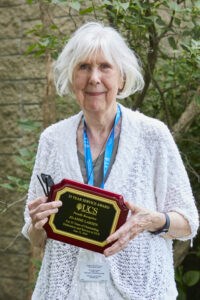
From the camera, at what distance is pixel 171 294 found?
5.57 feet

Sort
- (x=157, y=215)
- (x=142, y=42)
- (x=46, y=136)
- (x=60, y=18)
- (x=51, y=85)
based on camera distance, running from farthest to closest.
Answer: (x=60, y=18)
(x=51, y=85)
(x=142, y=42)
(x=46, y=136)
(x=157, y=215)

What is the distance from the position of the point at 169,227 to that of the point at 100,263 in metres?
0.30

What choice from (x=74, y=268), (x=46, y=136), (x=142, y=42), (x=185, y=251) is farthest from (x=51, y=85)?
(x=74, y=268)

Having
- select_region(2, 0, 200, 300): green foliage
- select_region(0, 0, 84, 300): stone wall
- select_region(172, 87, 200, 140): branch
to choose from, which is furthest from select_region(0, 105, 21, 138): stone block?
select_region(172, 87, 200, 140): branch

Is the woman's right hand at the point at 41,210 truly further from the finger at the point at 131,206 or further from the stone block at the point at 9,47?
the stone block at the point at 9,47

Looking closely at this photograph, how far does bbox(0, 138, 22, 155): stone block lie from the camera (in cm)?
386

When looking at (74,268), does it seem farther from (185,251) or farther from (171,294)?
(185,251)

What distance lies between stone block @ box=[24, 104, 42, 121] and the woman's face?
79.0 inches

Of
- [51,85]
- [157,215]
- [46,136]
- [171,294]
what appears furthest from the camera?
[51,85]

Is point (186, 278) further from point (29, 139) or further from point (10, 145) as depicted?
point (10, 145)

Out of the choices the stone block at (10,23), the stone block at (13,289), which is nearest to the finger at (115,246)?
the stone block at (13,289)

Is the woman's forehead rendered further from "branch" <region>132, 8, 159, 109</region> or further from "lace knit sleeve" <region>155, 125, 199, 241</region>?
"branch" <region>132, 8, 159, 109</region>

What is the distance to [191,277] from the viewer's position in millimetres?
3107

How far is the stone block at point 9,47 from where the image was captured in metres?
3.79
